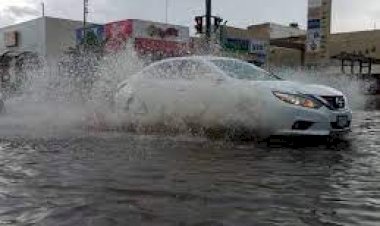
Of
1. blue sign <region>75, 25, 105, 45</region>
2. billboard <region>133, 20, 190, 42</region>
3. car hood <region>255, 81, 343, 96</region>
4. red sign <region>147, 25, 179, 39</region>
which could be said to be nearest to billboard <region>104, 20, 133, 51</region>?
billboard <region>133, 20, 190, 42</region>

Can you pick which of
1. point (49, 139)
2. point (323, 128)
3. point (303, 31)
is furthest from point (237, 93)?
point (303, 31)

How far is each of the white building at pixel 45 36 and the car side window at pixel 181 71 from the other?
70.9ft


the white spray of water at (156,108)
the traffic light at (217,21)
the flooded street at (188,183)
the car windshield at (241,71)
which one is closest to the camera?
the flooded street at (188,183)

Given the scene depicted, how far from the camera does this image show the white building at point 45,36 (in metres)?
31.3

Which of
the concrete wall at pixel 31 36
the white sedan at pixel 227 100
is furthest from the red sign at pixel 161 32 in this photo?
the white sedan at pixel 227 100

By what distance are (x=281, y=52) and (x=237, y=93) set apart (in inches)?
1728

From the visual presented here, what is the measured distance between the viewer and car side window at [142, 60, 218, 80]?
9.21 meters

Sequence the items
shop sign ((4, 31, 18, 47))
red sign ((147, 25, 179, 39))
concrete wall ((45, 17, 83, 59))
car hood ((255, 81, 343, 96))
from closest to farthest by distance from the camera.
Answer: car hood ((255, 81, 343, 96)) < red sign ((147, 25, 179, 39)) < concrete wall ((45, 17, 83, 59)) < shop sign ((4, 31, 18, 47))

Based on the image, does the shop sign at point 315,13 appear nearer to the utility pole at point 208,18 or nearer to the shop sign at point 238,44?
the shop sign at point 238,44

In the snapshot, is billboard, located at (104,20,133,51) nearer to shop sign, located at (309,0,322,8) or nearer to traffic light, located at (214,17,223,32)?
traffic light, located at (214,17,223,32)

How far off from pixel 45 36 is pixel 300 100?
991 inches

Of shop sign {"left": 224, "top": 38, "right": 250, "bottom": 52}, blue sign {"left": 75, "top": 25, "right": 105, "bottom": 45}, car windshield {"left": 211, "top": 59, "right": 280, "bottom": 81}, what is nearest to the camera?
car windshield {"left": 211, "top": 59, "right": 280, "bottom": 81}

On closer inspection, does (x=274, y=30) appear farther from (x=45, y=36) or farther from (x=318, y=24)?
(x=45, y=36)

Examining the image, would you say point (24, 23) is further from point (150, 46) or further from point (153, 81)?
point (153, 81)
